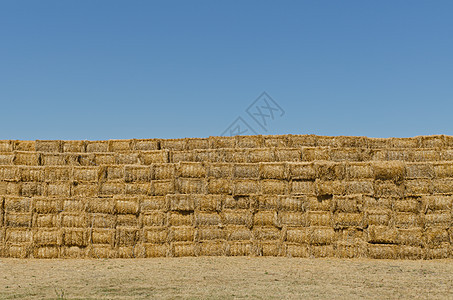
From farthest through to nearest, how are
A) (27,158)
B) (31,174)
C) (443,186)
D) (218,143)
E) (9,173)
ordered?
(218,143) < (27,158) < (9,173) < (31,174) < (443,186)

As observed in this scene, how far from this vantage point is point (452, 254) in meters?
16.2

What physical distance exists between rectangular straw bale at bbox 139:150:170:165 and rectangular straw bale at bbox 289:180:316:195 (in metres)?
5.65

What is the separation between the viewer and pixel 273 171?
17188mm

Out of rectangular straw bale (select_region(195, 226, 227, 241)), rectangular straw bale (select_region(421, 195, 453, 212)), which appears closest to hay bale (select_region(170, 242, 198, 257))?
rectangular straw bale (select_region(195, 226, 227, 241))

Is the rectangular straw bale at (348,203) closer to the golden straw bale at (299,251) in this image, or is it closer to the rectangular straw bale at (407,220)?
the rectangular straw bale at (407,220)

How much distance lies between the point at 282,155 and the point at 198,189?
421 centimetres

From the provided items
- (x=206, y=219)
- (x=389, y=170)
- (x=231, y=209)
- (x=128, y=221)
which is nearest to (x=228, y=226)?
(x=231, y=209)

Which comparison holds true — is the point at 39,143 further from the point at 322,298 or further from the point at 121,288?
the point at 322,298

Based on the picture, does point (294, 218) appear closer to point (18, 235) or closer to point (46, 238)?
point (46, 238)

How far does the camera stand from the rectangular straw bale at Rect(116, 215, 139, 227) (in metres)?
17.2

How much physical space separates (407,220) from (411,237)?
605 mm

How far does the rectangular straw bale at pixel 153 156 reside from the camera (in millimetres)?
19516

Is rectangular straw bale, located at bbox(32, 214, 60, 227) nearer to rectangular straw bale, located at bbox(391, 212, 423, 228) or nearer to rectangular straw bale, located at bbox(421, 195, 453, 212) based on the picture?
rectangular straw bale, located at bbox(391, 212, 423, 228)

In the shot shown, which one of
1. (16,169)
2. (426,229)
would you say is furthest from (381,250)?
(16,169)
